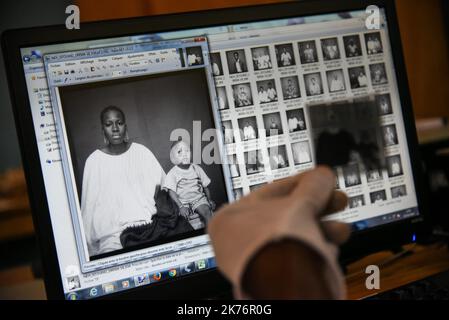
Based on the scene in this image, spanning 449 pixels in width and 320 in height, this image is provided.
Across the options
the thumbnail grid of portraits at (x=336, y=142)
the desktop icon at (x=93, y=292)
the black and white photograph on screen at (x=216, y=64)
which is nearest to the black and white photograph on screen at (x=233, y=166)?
the thumbnail grid of portraits at (x=336, y=142)

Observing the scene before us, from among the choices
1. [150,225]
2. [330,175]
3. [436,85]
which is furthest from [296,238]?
[436,85]

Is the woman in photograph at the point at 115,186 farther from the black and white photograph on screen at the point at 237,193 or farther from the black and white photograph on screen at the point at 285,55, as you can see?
the black and white photograph on screen at the point at 285,55

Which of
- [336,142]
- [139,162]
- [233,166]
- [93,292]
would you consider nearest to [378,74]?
[336,142]

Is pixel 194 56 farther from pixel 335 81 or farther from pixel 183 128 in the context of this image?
pixel 335 81

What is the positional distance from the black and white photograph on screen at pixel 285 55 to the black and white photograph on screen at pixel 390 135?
0.16m

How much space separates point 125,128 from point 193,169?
9cm

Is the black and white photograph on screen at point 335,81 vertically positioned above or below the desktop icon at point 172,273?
above

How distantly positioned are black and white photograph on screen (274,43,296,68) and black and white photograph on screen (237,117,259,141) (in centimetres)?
8

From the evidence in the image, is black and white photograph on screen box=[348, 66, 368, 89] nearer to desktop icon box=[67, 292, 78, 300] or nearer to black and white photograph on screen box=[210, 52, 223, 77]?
black and white photograph on screen box=[210, 52, 223, 77]

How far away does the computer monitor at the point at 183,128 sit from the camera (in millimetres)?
570

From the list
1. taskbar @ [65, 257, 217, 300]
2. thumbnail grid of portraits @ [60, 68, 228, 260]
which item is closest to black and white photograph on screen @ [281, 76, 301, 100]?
thumbnail grid of portraits @ [60, 68, 228, 260]

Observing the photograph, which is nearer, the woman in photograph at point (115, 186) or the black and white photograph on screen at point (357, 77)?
the woman in photograph at point (115, 186)

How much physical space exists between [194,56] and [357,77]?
0.23m

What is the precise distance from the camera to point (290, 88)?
66cm
